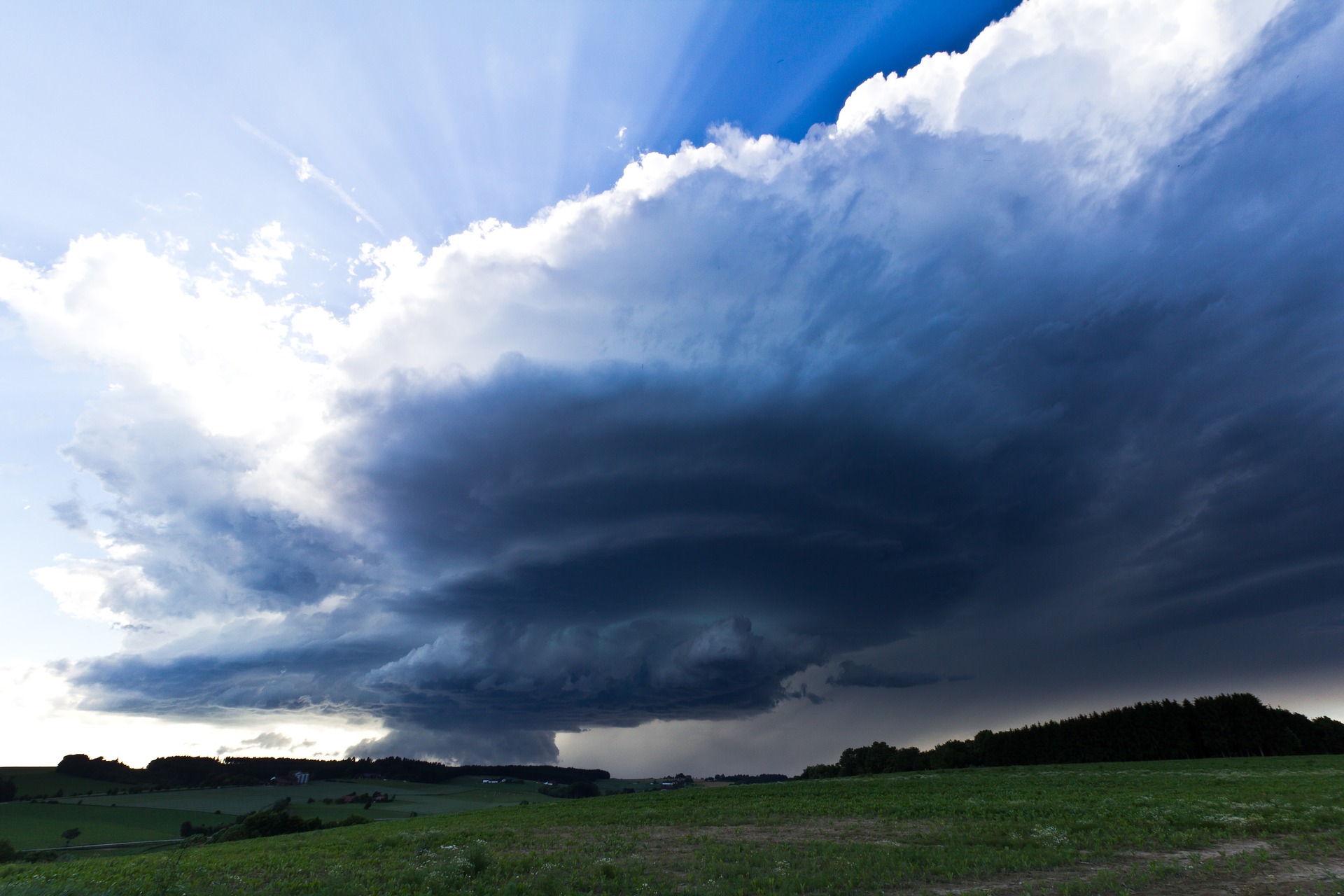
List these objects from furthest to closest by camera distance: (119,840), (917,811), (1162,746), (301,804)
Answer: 1. (301,804)
2. (1162,746)
3. (119,840)
4. (917,811)

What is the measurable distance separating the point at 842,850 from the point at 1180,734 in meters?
133

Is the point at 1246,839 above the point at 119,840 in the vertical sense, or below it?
above

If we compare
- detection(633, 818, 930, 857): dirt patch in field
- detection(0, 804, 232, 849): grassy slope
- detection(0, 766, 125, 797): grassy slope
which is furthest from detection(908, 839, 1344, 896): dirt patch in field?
detection(0, 766, 125, 797): grassy slope

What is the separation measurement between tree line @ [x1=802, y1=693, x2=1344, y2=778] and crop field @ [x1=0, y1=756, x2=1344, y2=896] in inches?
2948

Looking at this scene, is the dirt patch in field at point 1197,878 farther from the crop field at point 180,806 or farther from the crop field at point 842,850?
the crop field at point 180,806

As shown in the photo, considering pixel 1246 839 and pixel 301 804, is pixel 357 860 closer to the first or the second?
pixel 1246 839

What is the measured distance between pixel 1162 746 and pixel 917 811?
366 feet

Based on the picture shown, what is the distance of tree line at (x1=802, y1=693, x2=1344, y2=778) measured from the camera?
121062mm

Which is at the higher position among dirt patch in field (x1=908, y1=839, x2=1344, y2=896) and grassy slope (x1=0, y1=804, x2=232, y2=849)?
dirt patch in field (x1=908, y1=839, x2=1344, y2=896)

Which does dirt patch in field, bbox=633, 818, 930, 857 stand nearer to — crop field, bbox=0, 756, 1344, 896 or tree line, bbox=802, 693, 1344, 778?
crop field, bbox=0, 756, 1344, 896

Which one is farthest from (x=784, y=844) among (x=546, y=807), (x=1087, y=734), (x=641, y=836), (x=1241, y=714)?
(x=1241, y=714)

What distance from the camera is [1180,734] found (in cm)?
12219

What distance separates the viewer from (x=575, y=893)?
25.2 m

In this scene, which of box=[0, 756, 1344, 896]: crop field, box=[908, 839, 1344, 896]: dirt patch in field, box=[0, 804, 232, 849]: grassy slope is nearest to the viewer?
box=[908, 839, 1344, 896]: dirt patch in field
